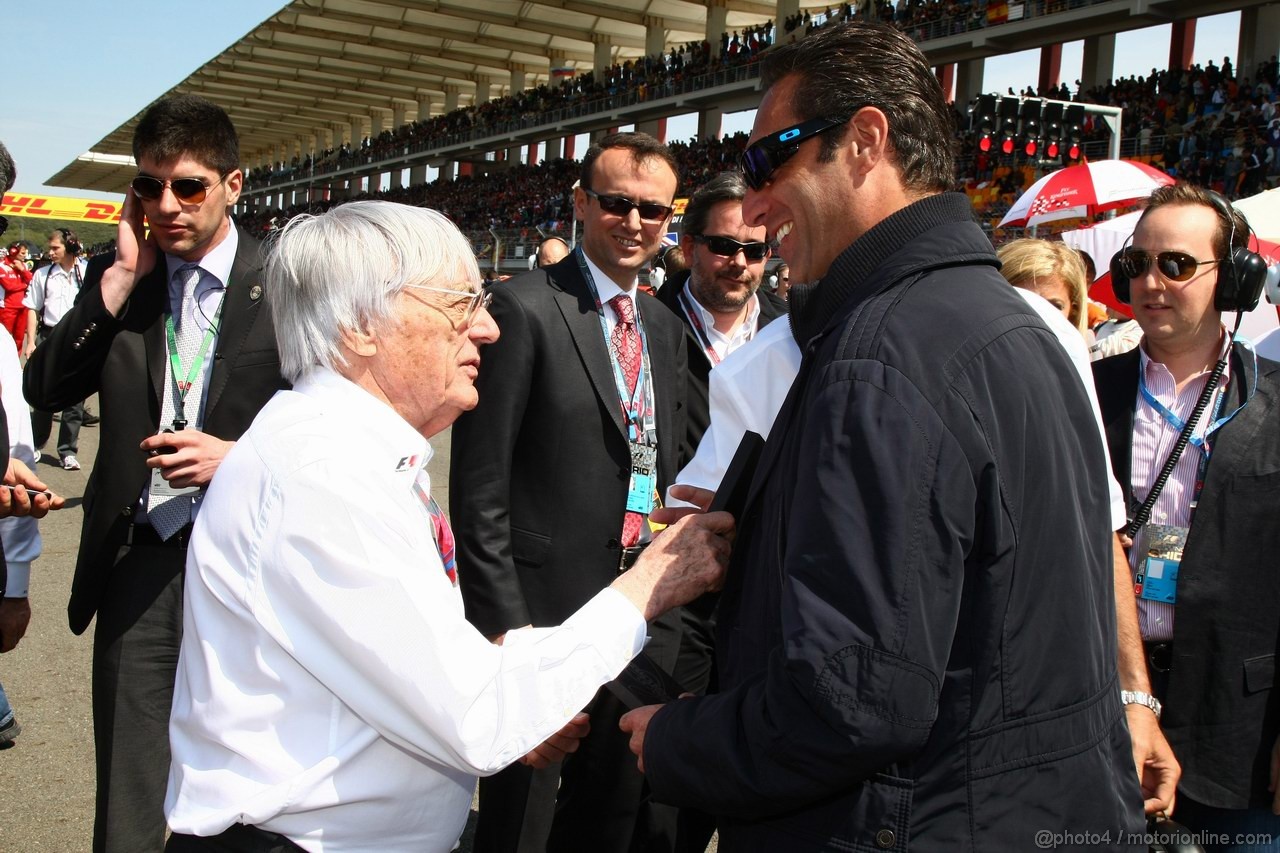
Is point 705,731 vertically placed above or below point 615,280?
below

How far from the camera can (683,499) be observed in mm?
2047

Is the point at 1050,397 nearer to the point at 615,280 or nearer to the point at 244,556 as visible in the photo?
the point at 244,556

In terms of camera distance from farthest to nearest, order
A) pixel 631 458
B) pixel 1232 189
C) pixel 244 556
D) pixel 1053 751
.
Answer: pixel 1232 189
pixel 631 458
pixel 244 556
pixel 1053 751

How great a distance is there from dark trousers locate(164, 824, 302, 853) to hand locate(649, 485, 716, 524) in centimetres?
83

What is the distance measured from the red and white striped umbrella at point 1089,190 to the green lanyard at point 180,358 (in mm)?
9400

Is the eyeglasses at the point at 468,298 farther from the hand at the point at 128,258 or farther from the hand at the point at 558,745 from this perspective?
the hand at the point at 128,258

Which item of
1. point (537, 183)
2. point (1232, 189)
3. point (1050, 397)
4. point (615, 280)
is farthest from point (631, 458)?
point (537, 183)

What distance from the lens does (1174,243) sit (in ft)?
9.05

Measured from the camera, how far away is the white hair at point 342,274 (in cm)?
186

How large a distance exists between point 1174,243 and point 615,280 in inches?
62.2

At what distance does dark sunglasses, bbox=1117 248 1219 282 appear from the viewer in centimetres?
271

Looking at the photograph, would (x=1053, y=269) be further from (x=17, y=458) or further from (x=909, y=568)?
(x=17, y=458)

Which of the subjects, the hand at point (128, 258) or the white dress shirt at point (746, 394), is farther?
the hand at point (128, 258)

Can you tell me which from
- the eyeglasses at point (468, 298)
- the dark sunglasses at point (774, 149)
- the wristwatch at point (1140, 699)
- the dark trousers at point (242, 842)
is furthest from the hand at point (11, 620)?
the wristwatch at point (1140, 699)
